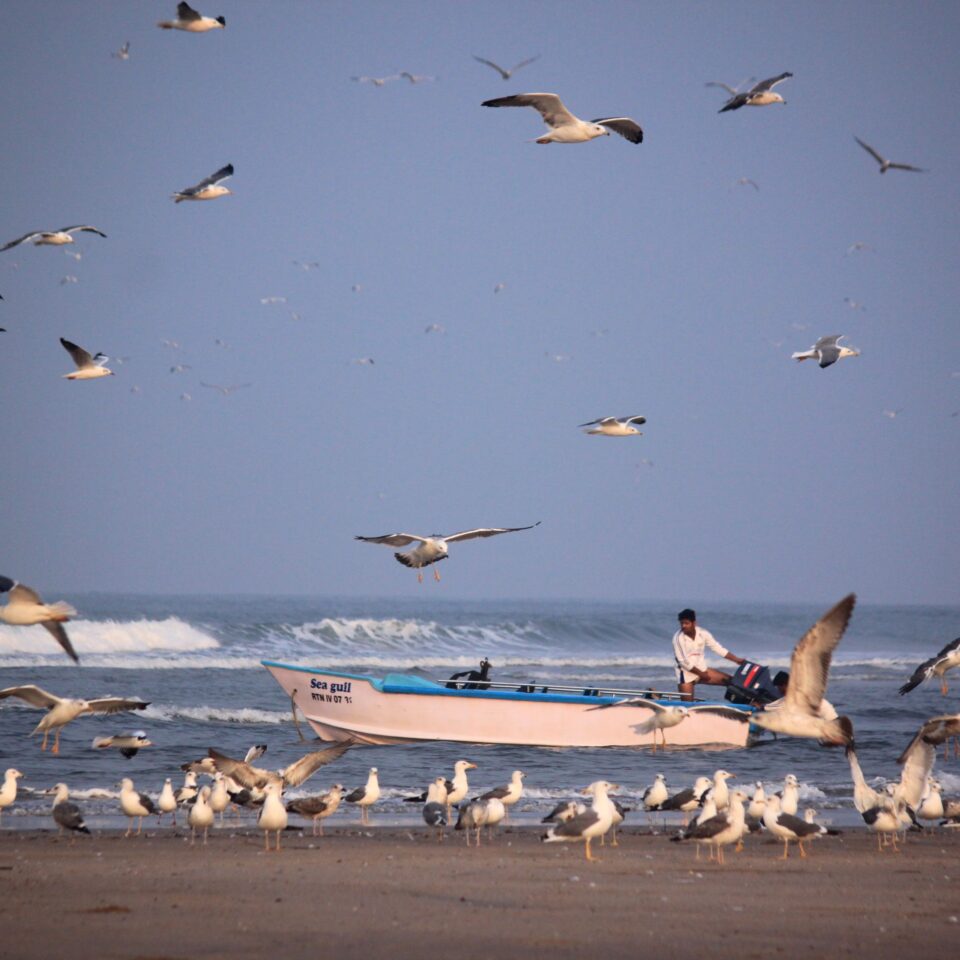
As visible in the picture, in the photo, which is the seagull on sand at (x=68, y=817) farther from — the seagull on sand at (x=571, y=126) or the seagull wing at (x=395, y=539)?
the seagull on sand at (x=571, y=126)

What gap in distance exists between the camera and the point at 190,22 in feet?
56.9

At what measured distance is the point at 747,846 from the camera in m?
12.0

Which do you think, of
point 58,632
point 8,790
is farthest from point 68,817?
point 58,632

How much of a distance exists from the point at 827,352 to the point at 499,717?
20.7 ft

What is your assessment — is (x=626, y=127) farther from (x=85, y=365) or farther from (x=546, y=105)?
(x=85, y=365)

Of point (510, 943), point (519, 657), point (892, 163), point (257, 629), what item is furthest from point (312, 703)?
point (257, 629)

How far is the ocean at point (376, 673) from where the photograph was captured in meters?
15.6

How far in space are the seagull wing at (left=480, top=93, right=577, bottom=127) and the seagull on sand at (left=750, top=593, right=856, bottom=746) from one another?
6876mm

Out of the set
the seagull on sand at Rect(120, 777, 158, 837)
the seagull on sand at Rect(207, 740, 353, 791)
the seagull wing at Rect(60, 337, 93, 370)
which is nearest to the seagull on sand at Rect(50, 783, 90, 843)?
the seagull on sand at Rect(120, 777, 158, 837)

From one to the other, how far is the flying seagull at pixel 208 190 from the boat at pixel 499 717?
22.1ft

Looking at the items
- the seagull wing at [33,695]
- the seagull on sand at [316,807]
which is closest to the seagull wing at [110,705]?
the seagull wing at [33,695]

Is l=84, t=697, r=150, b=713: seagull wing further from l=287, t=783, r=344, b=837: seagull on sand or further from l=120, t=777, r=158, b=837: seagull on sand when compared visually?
l=287, t=783, r=344, b=837: seagull on sand

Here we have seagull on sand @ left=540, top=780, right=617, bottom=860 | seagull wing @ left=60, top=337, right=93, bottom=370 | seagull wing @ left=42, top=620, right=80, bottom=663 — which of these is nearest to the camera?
seagull on sand @ left=540, top=780, right=617, bottom=860

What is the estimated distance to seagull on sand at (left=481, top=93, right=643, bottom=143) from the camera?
50.6ft
